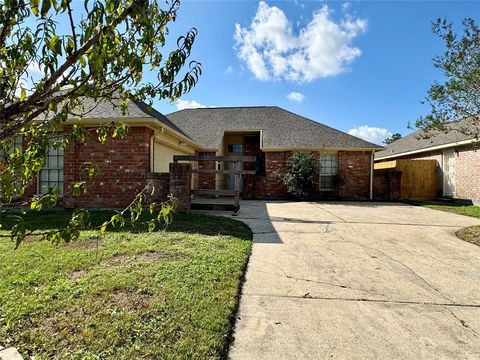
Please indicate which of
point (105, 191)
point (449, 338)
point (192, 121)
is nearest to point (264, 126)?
point (192, 121)

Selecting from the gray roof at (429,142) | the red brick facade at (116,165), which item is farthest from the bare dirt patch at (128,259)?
the gray roof at (429,142)

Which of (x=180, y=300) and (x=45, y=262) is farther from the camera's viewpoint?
(x=45, y=262)

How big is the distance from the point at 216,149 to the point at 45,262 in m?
12.6

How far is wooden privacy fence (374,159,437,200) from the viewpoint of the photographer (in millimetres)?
17250

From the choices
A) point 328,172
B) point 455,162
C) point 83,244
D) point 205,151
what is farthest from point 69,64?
point 455,162

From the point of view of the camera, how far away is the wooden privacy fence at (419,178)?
56.6ft

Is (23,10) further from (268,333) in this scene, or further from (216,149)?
(216,149)

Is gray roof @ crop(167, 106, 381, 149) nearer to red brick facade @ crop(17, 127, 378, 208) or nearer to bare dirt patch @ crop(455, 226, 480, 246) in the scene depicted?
red brick facade @ crop(17, 127, 378, 208)

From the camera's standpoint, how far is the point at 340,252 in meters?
5.38

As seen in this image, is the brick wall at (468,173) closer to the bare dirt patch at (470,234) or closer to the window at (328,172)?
the window at (328,172)

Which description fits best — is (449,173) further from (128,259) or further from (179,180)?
(128,259)

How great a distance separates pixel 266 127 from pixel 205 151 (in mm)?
4517

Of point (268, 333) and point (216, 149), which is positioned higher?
point (216, 149)

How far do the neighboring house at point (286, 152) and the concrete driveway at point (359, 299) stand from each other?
31.2ft
